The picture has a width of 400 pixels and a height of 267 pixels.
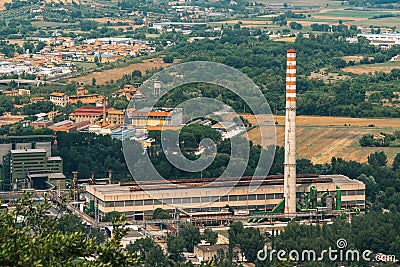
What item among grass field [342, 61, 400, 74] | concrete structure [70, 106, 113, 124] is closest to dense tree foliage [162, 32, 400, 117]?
grass field [342, 61, 400, 74]

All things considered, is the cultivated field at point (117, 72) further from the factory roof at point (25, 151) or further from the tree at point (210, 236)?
the tree at point (210, 236)

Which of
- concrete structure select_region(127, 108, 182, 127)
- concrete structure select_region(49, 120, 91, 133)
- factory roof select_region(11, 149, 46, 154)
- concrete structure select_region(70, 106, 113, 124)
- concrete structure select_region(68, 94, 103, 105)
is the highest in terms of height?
factory roof select_region(11, 149, 46, 154)

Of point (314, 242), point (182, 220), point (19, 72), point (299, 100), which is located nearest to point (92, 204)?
point (182, 220)

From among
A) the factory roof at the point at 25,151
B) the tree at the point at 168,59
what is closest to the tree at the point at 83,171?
the factory roof at the point at 25,151

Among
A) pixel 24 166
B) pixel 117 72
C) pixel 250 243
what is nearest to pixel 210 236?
pixel 250 243

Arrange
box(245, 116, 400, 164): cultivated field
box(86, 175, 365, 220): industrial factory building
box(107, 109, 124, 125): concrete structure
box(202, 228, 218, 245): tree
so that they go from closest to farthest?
box(202, 228, 218, 245): tree
box(86, 175, 365, 220): industrial factory building
box(245, 116, 400, 164): cultivated field
box(107, 109, 124, 125): concrete structure

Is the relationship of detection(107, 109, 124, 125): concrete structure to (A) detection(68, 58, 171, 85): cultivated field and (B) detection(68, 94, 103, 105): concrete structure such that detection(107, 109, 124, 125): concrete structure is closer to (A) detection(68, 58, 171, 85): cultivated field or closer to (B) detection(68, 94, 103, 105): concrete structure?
(B) detection(68, 94, 103, 105): concrete structure
